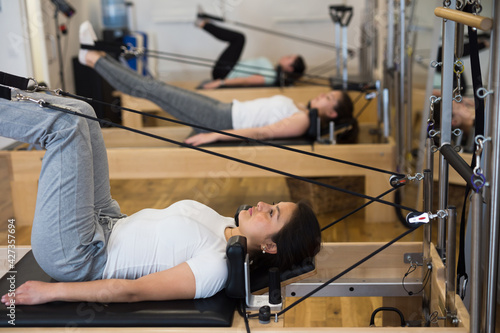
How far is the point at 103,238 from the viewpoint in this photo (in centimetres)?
157

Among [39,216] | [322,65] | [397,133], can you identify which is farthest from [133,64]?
[39,216]

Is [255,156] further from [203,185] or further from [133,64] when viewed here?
[133,64]

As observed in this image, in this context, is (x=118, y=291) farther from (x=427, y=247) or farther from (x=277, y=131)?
(x=277, y=131)

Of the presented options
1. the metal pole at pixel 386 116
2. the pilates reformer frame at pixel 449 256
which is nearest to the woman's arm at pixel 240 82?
the metal pole at pixel 386 116

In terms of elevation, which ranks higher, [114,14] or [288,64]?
[114,14]

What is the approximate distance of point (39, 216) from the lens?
1515 mm

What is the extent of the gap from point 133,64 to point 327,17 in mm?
2216

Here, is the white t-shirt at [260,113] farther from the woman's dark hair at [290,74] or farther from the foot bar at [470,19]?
the foot bar at [470,19]

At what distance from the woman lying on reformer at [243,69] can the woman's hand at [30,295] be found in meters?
3.17

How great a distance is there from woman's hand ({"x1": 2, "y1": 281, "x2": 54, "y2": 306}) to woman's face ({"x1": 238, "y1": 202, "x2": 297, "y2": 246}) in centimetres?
52

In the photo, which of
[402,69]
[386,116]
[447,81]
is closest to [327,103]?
[386,116]

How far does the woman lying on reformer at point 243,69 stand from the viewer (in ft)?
15.3

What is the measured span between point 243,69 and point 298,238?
355 centimetres

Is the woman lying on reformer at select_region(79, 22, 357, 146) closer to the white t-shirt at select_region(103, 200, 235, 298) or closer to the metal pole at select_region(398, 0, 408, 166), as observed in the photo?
the metal pole at select_region(398, 0, 408, 166)
